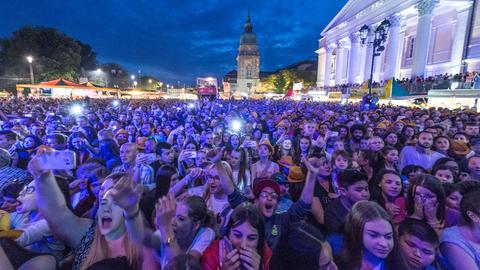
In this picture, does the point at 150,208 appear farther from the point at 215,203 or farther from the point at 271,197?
the point at 271,197

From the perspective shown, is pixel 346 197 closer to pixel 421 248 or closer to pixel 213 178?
pixel 421 248

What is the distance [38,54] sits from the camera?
50.3 m

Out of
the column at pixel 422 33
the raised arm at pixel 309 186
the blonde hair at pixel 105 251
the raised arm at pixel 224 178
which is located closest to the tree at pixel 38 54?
the column at pixel 422 33

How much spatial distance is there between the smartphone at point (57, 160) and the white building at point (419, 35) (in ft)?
106

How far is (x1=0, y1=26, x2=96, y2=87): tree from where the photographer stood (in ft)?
161

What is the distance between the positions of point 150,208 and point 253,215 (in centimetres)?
175

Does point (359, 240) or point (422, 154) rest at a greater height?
point (422, 154)

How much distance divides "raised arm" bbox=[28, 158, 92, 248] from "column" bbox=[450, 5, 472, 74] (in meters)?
36.0

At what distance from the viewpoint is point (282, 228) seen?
2.77 meters

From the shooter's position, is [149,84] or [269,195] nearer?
[269,195]

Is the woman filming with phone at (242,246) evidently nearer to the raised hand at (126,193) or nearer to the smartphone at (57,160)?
the raised hand at (126,193)

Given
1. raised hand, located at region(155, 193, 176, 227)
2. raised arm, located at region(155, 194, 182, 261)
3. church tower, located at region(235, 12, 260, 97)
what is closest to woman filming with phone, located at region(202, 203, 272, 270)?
raised arm, located at region(155, 194, 182, 261)

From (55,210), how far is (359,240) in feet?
8.72

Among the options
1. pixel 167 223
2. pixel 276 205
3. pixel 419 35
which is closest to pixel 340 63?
pixel 419 35
